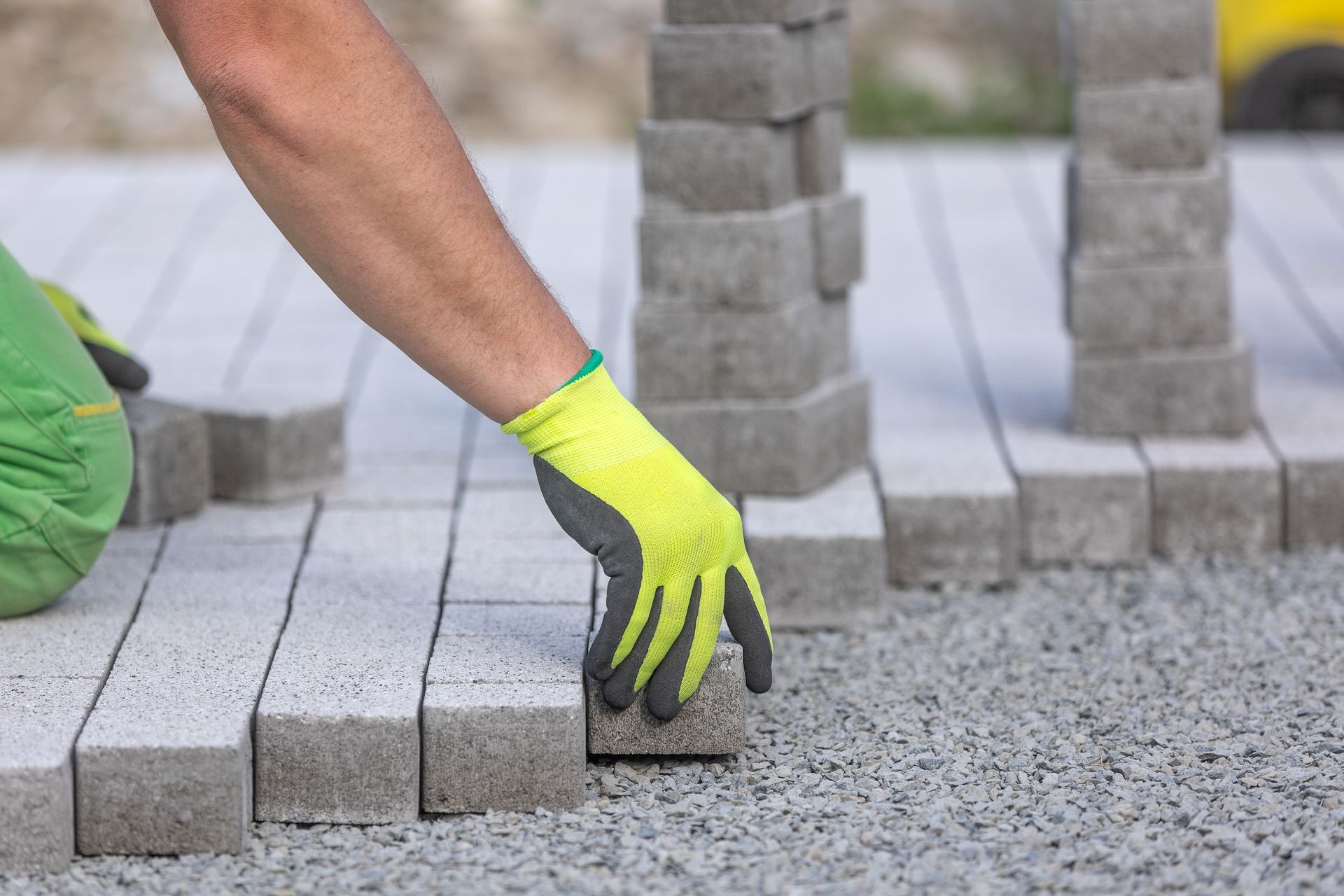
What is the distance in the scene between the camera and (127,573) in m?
2.71

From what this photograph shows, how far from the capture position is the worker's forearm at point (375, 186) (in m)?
2.07

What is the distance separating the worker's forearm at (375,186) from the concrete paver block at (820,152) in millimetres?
931

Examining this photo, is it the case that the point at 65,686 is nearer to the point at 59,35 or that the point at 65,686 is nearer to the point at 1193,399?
the point at 1193,399

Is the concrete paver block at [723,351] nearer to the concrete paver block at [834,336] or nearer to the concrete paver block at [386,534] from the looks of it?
the concrete paver block at [834,336]

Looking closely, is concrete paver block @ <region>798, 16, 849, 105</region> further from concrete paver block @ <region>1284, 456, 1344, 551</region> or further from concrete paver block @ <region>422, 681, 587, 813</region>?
concrete paver block @ <region>422, 681, 587, 813</region>

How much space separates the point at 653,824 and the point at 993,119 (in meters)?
6.95

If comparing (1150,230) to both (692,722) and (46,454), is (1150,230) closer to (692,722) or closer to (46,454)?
(692,722)

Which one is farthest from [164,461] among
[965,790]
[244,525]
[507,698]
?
[965,790]

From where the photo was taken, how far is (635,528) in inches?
87.7

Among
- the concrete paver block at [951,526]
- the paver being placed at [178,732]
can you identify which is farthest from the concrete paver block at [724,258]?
the paver being placed at [178,732]

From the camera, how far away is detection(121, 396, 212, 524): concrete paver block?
2.94 metres

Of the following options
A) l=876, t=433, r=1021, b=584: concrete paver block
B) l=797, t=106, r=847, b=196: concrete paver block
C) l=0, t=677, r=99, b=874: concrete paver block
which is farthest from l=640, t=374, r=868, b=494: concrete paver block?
l=0, t=677, r=99, b=874: concrete paver block

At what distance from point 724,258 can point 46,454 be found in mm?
1198

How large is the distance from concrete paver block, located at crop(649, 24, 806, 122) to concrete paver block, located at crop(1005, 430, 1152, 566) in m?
0.86
